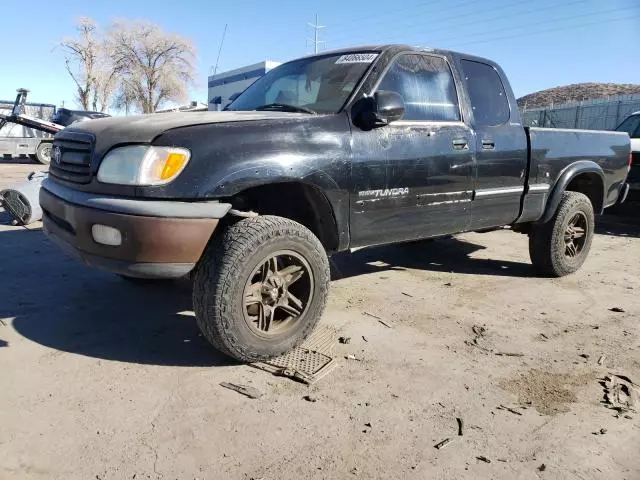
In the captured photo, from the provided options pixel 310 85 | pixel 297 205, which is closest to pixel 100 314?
pixel 297 205

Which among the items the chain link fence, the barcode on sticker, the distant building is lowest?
the barcode on sticker

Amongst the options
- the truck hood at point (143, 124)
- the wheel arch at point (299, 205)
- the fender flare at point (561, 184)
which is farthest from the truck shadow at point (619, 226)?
the truck hood at point (143, 124)

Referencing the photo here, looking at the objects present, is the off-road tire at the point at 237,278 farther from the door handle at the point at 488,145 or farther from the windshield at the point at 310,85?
the door handle at the point at 488,145

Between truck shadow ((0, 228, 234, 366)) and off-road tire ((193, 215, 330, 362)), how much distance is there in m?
0.23

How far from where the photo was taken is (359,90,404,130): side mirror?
3.35 metres

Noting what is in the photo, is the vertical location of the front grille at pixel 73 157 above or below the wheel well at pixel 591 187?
above

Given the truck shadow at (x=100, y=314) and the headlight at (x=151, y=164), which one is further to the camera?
the truck shadow at (x=100, y=314)

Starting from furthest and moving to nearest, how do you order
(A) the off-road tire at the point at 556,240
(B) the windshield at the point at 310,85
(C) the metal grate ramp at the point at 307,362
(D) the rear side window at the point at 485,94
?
(A) the off-road tire at the point at 556,240 → (D) the rear side window at the point at 485,94 → (B) the windshield at the point at 310,85 → (C) the metal grate ramp at the point at 307,362

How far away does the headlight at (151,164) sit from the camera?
Answer: 275cm

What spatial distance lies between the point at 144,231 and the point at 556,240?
3.93 metres

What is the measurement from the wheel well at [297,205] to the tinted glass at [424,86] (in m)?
0.98

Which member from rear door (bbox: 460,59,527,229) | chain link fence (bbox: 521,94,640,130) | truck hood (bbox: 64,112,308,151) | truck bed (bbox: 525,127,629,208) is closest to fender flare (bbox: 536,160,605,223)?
truck bed (bbox: 525,127,629,208)

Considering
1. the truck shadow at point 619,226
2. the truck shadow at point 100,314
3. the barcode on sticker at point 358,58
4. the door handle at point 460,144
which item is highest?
the barcode on sticker at point 358,58

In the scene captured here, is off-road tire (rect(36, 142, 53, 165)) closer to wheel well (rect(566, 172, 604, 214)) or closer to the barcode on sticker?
the barcode on sticker
